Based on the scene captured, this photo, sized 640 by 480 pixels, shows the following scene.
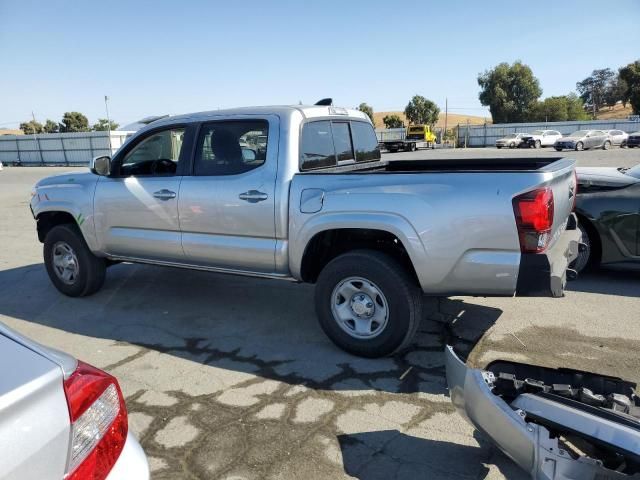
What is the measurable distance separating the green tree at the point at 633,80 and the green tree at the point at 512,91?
942cm

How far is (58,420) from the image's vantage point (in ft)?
4.82

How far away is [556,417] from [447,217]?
1523 millimetres

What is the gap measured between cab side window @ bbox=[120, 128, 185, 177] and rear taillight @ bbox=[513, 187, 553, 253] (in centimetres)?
324

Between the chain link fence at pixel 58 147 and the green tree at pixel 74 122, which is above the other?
the green tree at pixel 74 122

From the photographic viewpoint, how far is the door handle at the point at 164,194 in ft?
15.3

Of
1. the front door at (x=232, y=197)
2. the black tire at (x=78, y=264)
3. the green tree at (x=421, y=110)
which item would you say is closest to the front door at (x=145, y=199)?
the front door at (x=232, y=197)

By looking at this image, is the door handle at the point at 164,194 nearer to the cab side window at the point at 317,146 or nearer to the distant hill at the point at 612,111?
the cab side window at the point at 317,146

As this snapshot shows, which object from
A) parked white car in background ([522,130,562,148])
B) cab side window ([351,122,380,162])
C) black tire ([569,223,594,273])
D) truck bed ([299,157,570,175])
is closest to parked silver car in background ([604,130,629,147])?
parked white car in background ([522,130,562,148])

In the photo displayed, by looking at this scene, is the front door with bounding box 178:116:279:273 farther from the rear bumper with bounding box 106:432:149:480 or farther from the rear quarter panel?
the rear bumper with bounding box 106:432:149:480

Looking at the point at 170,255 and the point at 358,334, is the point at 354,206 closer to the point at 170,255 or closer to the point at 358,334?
the point at 358,334

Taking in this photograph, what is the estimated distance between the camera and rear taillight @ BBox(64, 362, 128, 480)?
1.53m

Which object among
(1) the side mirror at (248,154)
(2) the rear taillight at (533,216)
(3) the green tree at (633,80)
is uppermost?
(3) the green tree at (633,80)

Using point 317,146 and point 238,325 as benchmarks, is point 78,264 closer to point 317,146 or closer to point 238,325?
point 238,325

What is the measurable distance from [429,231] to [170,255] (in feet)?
8.41
